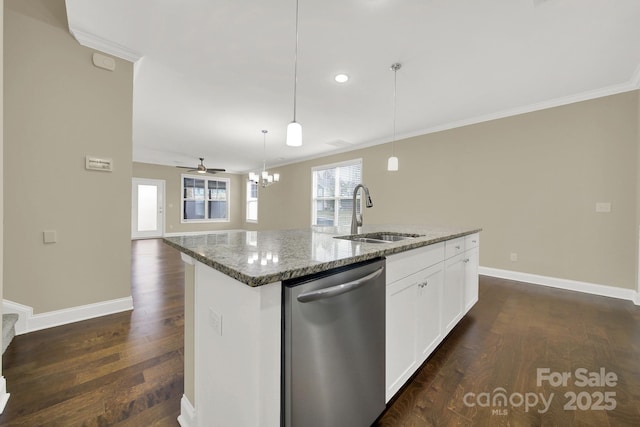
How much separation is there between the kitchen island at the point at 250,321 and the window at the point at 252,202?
826cm

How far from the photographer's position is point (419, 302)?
152 cm

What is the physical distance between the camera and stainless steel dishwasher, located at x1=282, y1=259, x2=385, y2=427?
83 centimetres

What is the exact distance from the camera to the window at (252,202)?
957 cm

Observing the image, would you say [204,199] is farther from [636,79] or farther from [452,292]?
[636,79]

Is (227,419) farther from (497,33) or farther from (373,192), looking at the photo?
(373,192)

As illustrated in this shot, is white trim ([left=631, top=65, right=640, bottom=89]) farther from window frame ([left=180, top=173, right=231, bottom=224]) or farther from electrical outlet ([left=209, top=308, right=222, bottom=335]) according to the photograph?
window frame ([left=180, top=173, right=231, bottom=224])

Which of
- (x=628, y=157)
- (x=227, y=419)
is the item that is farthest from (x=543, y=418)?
(x=628, y=157)

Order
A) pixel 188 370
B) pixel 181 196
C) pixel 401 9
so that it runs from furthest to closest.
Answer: pixel 181 196 < pixel 401 9 < pixel 188 370

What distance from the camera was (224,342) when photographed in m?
0.91

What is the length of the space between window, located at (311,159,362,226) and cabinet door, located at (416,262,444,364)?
4379 mm

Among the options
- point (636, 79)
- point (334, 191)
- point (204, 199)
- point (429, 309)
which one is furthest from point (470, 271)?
point (204, 199)

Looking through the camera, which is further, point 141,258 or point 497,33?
point 141,258

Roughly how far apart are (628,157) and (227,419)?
462 cm

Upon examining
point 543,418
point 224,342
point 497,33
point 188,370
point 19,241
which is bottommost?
point 543,418
